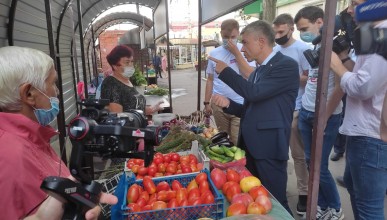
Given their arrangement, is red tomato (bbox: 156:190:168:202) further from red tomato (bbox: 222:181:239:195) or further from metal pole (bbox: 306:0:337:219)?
metal pole (bbox: 306:0:337:219)

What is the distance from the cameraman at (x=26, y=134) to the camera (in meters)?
1.03

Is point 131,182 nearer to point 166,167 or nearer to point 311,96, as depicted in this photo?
point 166,167

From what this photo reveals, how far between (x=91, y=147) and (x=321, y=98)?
44.7 inches

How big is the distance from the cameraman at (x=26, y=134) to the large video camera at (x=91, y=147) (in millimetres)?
79

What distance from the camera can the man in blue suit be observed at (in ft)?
7.32

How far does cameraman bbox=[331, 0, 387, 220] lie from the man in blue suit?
444 millimetres

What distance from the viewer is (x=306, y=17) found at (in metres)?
3.03

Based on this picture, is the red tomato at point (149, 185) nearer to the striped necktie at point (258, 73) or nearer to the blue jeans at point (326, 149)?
the striped necktie at point (258, 73)

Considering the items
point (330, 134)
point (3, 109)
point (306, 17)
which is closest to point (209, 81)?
point (306, 17)

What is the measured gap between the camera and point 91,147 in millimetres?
1082

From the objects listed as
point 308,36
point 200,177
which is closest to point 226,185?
point 200,177

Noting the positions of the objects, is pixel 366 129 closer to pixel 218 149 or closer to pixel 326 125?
pixel 326 125

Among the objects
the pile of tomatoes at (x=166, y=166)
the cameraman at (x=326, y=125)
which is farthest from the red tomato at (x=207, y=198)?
the cameraman at (x=326, y=125)

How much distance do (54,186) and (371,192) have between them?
193 cm
